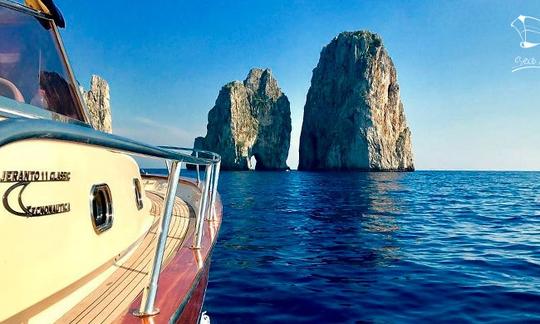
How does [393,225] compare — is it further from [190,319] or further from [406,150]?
[406,150]

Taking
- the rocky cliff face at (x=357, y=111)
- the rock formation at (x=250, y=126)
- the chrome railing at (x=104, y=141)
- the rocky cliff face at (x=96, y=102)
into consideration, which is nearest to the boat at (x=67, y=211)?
the chrome railing at (x=104, y=141)

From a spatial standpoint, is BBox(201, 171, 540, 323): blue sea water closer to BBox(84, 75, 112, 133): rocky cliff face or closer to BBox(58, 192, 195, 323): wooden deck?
BBox(58, 192, 195, 323): wooden deck

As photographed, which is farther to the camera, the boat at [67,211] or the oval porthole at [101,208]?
the oval porthole at [101,208]

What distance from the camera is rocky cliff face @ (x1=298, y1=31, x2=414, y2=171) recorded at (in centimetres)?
9650

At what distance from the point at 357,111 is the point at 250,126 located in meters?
38.0

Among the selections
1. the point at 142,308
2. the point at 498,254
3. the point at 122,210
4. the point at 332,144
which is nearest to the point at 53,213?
the point at 142,308

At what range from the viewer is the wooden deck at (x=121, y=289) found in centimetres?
196

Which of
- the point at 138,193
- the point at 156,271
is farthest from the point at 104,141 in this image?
the point at 138,193

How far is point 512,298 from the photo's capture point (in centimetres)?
555

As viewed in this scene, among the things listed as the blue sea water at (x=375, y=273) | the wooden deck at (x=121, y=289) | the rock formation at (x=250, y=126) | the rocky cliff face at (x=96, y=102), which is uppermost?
the rock formation at (x=250, y=126)

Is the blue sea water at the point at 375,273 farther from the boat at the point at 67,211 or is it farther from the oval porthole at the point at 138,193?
the boat at the point at 67,211

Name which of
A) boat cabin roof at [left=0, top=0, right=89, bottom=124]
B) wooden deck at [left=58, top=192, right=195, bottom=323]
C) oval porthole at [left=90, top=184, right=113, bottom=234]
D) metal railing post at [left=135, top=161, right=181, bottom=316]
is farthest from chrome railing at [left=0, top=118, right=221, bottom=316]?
boat cabin roof at [left=0, top=0, right=89, bottom=124]

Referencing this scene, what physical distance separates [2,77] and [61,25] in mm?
1241

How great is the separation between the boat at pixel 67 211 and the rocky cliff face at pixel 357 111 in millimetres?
95309
